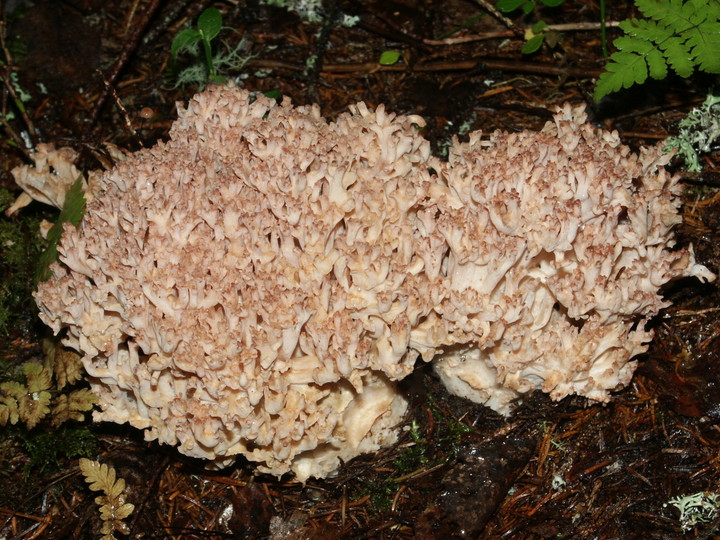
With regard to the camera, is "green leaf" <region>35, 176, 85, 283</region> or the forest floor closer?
the forest floor

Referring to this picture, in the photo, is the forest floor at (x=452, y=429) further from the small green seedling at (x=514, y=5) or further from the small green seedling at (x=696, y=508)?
the small green seedling at (x=514, y=5)

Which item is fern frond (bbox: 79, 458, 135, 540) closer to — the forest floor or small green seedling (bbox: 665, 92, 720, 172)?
the forest floor

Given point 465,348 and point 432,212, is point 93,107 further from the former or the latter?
point 465,348

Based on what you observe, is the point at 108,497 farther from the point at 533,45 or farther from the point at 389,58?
the point at 533,45

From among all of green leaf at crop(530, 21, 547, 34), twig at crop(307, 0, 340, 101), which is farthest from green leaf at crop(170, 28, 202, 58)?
green leaf at crop(530, 21, 547, 34)

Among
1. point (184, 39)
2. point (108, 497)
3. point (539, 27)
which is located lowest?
point (108, 497)

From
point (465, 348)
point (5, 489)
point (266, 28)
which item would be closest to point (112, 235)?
point (5, 489)

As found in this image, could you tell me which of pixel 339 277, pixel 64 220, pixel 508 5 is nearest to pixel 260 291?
pixel 339 277
